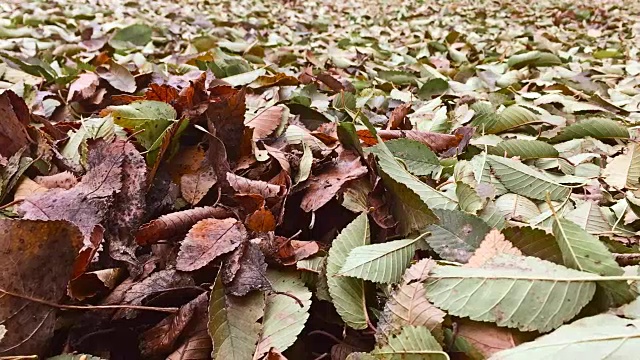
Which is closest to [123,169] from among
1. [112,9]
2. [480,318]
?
[480,318]

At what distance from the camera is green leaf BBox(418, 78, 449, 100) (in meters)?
1.54

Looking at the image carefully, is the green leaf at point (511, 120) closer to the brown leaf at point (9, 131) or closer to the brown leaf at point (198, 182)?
the brown leaf at point (198, 182)

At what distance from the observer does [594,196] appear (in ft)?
2.92

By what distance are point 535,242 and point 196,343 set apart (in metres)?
0.39

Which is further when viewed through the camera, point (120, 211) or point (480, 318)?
point (120, 211)

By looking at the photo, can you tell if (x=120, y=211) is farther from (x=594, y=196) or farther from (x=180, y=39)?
(x=180, y=39)

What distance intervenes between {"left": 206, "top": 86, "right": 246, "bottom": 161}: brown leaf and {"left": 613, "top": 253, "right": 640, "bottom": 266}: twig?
0.55 metres

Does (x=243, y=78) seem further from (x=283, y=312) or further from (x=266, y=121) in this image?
(x=283, y=312)

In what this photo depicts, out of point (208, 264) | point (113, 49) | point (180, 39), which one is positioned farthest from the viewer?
point (180, 39)

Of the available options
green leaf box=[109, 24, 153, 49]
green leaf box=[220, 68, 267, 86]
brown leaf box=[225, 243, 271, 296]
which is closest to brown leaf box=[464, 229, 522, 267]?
brown leaf box=[225, 243, 271, 296]

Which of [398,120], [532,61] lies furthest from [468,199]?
[532,61]

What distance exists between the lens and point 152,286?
2.15 feet

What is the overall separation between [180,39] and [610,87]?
1.64 m

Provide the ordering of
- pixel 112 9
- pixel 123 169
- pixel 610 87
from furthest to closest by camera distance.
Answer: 1. pixel 112 9
2. pixel 610 87
3. pixel 123 169
